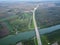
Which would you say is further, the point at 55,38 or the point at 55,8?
the point at 55,8

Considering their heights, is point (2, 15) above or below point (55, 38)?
above

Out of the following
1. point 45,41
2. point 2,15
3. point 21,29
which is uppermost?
point 2,15

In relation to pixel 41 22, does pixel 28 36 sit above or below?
below

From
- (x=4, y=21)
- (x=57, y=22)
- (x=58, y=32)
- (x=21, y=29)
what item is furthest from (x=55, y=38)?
(x=4, y=21)

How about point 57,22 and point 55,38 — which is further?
point 57,22

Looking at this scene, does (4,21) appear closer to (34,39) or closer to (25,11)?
(25,11)

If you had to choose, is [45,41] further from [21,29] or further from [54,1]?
[54,1]

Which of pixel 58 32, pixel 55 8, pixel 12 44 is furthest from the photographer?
pixel 55 8

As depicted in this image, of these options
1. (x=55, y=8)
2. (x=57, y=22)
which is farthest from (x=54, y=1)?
(x=57, y=22)

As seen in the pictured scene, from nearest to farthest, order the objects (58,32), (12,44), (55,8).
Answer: (12,44) < (58,32) < (55,8)
